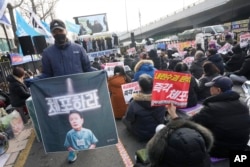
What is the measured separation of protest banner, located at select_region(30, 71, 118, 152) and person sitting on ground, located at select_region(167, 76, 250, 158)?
98 cm

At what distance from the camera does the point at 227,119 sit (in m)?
3.31

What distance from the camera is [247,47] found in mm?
10164

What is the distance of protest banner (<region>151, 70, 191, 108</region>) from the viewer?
327 cm

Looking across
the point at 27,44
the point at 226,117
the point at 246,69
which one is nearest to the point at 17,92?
the point at 27,44

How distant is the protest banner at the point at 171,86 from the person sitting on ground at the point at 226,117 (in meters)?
0.16

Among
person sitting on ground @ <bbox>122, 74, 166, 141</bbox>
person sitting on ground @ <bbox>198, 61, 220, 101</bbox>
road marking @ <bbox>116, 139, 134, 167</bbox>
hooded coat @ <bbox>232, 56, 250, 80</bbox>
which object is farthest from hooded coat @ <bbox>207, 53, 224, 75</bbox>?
road marking @ <bbox>116, 139, 134, 167</bbox>

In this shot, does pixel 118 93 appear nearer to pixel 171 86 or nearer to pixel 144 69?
pixel 144 69

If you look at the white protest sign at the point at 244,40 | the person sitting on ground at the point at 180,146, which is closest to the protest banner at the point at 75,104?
the person sitting on ground at the point at 180,146

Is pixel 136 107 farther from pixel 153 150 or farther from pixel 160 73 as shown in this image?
pixel 153 150

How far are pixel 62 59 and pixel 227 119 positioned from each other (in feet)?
8.32

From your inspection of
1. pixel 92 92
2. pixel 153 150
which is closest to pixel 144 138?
pixel 92 92

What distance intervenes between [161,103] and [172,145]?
1.34 m

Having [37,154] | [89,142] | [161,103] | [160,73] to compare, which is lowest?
[37,154]

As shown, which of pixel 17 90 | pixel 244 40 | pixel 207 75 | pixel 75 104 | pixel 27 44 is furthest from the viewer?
pixel 27 44
